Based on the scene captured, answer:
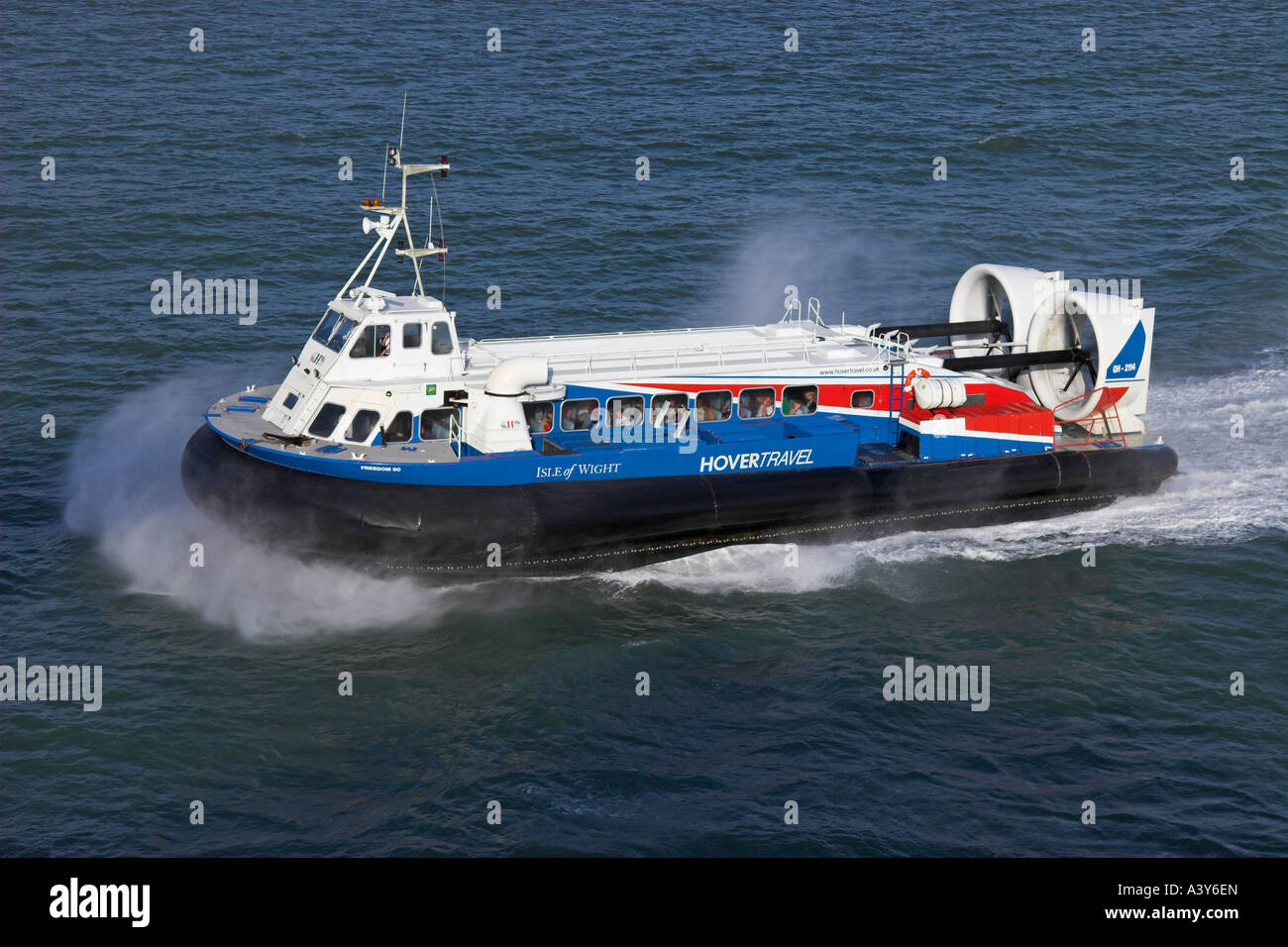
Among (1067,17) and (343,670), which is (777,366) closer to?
(343,670)

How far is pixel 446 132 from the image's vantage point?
130 feet

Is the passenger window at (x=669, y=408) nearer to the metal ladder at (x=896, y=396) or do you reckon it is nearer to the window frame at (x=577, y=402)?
the window frame at (x=577, y=402)

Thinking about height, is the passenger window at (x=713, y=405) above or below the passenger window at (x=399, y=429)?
above

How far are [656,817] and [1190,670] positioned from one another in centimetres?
783

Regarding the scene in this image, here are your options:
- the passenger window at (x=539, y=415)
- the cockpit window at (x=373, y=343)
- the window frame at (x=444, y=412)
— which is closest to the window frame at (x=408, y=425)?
the window frame at (x=444, y=412)

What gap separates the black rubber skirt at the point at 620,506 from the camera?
21562mm

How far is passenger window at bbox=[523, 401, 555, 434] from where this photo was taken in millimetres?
23188

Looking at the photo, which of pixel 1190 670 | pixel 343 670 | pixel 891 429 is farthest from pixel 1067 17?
pixel 343 670

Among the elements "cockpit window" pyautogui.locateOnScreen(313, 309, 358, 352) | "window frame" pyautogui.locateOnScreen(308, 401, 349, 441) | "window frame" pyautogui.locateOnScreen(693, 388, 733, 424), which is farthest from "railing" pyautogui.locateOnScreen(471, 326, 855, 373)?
"window frame" pyautogui.locateOnScreen(308, 401, 349, 441)

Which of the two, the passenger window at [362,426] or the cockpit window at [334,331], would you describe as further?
the cockpit window at [334,331]

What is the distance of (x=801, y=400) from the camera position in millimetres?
24125

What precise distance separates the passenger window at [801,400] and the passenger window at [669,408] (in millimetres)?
1622

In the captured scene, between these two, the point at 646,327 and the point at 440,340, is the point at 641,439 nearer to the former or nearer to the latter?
the point at 440,340

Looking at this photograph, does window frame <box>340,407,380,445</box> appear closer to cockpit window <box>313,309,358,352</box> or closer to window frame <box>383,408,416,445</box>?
window frame <box>383,408,416,445</box>
